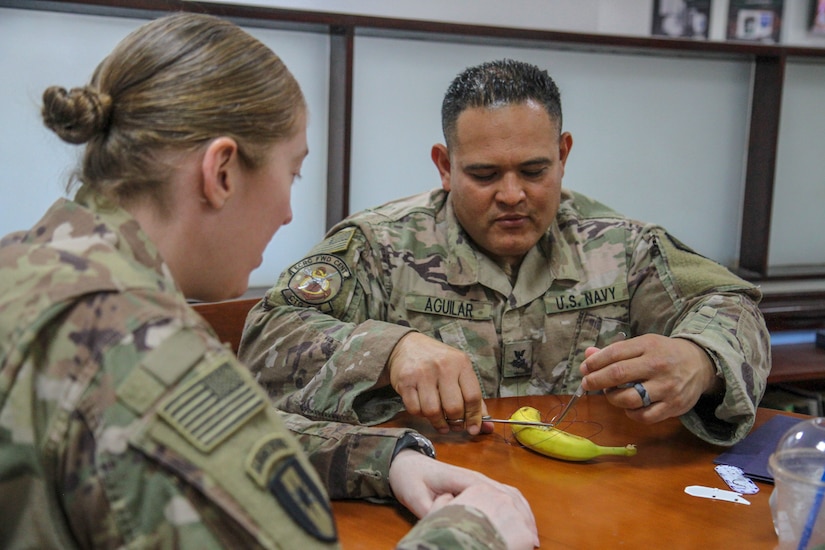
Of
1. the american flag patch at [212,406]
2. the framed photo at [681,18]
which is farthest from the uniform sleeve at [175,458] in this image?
the framed photo at [681,18]

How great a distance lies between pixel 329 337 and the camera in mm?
1780

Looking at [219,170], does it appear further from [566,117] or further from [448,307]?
[566,117]

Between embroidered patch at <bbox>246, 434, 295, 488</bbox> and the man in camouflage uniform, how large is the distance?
85cm

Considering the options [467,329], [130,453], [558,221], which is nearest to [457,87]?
[558,221]

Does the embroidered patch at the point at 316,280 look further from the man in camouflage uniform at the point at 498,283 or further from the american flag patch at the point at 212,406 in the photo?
the american flag patch at the point at 212,406

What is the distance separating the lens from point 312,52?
305cm

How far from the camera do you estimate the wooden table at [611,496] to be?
3.99 feet

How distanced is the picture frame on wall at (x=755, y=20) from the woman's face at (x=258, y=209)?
2.87 metres

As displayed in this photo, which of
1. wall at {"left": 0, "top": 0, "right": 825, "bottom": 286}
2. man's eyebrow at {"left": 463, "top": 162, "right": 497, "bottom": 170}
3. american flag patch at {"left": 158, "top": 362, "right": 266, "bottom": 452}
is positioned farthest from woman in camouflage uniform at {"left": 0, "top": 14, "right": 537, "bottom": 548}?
wall at {"left": 0, "top": 0, "right": 825, "bottom": 286}

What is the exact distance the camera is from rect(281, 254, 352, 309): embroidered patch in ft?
6.31

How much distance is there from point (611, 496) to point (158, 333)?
2.75ft

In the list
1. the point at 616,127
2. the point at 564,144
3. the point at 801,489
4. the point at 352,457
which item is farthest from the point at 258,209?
the point at 616,127

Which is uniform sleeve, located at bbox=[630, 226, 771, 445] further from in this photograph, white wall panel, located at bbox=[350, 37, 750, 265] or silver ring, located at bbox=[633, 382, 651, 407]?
white wall panel, located at bbox=[350, 37, 750, 265]

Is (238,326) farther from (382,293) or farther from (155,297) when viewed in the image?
(155,297)
